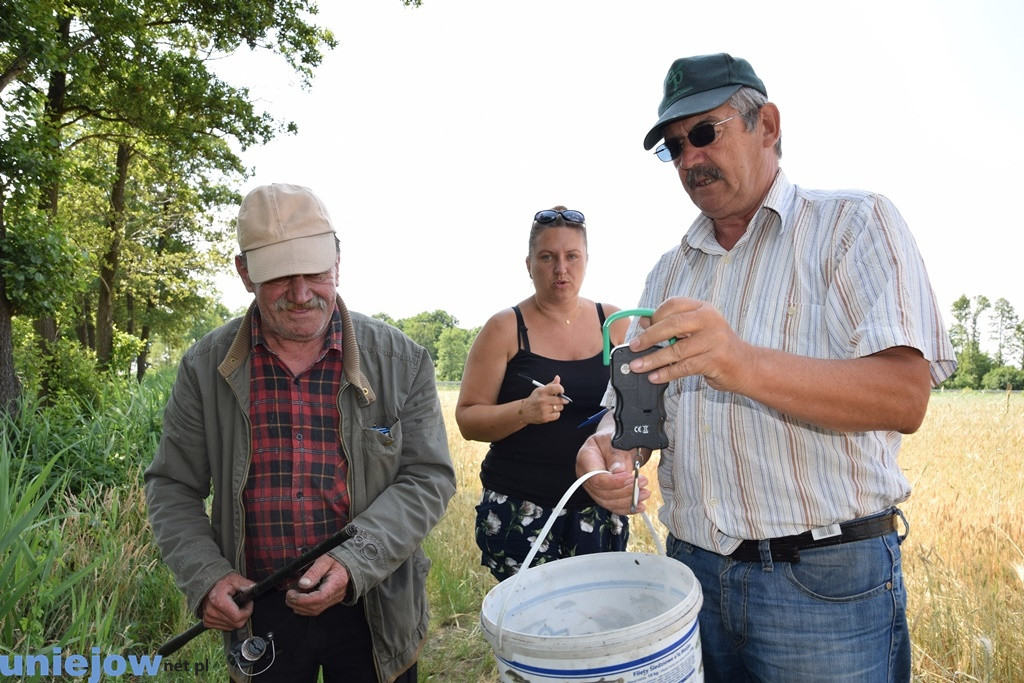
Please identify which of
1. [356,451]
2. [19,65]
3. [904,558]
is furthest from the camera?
[19,65]

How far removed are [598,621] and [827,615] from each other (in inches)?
22.0

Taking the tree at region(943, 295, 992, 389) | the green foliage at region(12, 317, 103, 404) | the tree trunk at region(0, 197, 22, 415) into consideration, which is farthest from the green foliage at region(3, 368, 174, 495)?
the tree at region(943, 295, 992, 389)

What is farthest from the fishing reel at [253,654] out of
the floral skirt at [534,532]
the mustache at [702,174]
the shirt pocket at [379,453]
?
the mustache at [702,174]

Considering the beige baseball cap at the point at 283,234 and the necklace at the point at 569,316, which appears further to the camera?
the necklace at the point at 569,316

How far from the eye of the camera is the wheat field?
10.9 feet

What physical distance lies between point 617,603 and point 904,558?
362cm

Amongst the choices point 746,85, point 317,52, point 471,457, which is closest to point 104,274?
point 317,52

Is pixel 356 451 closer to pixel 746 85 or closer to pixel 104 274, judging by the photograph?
pixel 746 85

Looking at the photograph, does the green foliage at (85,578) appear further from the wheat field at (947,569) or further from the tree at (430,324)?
the tree at (430,324)

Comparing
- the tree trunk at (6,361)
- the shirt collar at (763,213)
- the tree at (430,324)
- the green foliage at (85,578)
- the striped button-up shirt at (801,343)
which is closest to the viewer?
the striped button-up shirt at (801,343)

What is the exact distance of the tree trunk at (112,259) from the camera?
2138 centimetres

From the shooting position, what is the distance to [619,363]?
1617 millimetres

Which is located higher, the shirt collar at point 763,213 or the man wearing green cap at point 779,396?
the shirt collar at point 763,213

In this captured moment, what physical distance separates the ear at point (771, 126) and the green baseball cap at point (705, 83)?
5 centimetres
